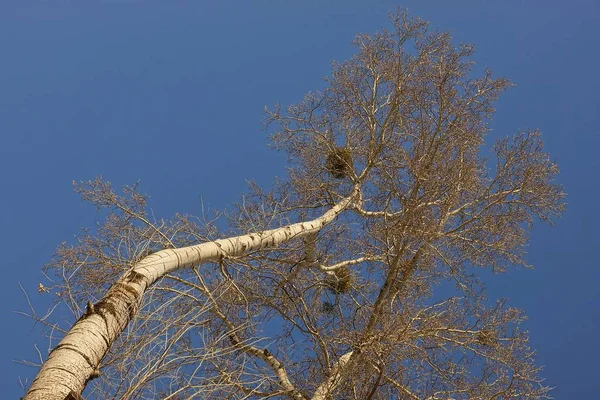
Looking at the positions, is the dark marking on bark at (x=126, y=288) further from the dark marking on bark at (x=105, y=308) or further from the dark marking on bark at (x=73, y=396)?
the dark marking on bark at (x=73, y=396)

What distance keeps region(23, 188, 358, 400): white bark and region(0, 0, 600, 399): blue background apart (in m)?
32.7

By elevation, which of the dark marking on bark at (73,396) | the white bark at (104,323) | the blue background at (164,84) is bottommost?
the dark marking on bark at (73,396)

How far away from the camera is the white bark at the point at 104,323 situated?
276 cm

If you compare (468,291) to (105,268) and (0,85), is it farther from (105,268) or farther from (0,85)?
(0,85)

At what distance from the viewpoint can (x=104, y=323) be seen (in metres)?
3.33

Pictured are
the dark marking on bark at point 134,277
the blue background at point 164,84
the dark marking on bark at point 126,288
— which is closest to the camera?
the dark marking on bark at point 126,288

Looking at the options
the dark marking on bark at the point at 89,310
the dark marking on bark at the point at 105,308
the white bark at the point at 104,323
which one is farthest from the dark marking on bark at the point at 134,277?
the dark marking on bark at the point at 89,310

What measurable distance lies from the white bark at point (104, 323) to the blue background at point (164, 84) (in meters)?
32.7

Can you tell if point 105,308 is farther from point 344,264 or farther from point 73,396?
point 344,264

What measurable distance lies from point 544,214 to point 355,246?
2.54 meters


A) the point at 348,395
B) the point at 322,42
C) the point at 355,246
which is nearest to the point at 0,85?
the point at 322,42

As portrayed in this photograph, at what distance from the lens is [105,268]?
5.14 metres

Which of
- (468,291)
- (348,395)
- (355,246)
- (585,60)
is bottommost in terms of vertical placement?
(348,395)

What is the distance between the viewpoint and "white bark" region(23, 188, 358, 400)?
276cm
